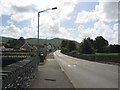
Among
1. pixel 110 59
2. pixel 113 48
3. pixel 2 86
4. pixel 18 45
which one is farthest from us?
pixel 18 45

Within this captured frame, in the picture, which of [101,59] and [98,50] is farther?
[98,50]

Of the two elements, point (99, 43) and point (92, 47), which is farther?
point (99, 43)

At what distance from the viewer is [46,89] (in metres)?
13.2

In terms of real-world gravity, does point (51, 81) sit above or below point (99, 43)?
below

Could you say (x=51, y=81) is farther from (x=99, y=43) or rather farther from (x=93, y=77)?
(x=99, y=43)

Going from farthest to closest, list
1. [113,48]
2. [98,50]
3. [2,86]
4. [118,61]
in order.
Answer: [98,50], [113,48], [118,61], [2,86]

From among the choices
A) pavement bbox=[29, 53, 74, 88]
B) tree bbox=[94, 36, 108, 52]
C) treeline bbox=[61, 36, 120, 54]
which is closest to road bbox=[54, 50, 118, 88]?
pavement bbox=[29, 53, 74, 88]

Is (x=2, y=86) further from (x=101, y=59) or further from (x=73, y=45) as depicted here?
(x=73, y=45)

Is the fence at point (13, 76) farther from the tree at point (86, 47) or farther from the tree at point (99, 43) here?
the tree at point (99, 43)

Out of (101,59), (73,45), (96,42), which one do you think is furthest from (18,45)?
(101,59)

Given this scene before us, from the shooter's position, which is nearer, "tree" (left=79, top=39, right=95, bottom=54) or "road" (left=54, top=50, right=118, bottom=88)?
"road" (left=54, top=50, right=118, bottom=88)

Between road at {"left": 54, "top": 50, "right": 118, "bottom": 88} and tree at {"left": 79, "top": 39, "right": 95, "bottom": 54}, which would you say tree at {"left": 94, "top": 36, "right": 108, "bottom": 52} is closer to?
Answer: tree at {"left": 79, "top": 39, "right": 95, "bottom": 54}

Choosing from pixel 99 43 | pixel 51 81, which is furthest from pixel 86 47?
pixel 51 81

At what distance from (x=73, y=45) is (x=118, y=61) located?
13496 cm
